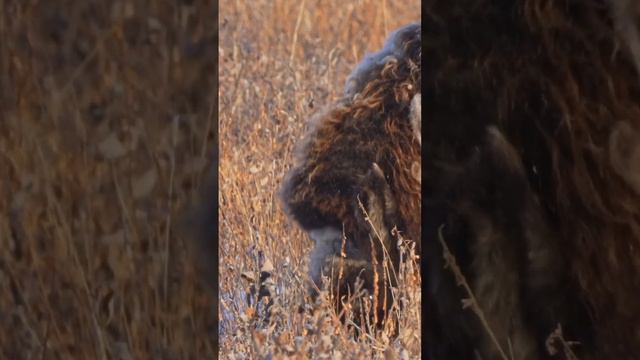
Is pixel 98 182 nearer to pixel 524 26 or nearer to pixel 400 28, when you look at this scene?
pixel 524 26

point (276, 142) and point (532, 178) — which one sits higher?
point (276, 142)

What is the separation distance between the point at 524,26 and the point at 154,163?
0.34 metres

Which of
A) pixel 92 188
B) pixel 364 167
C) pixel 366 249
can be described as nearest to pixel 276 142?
pixel 364 167

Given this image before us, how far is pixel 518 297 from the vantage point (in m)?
0.78

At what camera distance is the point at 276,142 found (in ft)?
11.5

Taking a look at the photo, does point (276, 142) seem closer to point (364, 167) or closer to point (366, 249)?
point (364, 167)

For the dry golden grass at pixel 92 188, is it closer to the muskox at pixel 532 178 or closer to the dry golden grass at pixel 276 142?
the muskox at pixel 532 178

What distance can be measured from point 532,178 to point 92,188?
0.38 metres

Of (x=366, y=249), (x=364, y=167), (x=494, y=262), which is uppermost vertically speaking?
(x=364, y=167)

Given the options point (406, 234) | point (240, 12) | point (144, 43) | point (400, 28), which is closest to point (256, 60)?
point (240, 12)

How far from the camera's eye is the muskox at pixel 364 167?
353cm

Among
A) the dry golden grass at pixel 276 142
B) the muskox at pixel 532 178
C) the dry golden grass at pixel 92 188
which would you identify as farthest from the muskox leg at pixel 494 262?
the dry golden grass at pixel 276 142

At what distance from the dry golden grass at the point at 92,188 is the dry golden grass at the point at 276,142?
2.41 m

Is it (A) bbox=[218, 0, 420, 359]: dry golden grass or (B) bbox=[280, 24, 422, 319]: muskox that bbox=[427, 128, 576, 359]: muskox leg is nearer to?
(A) bbox=[218, 0, 420, 359]: dry golden grass
